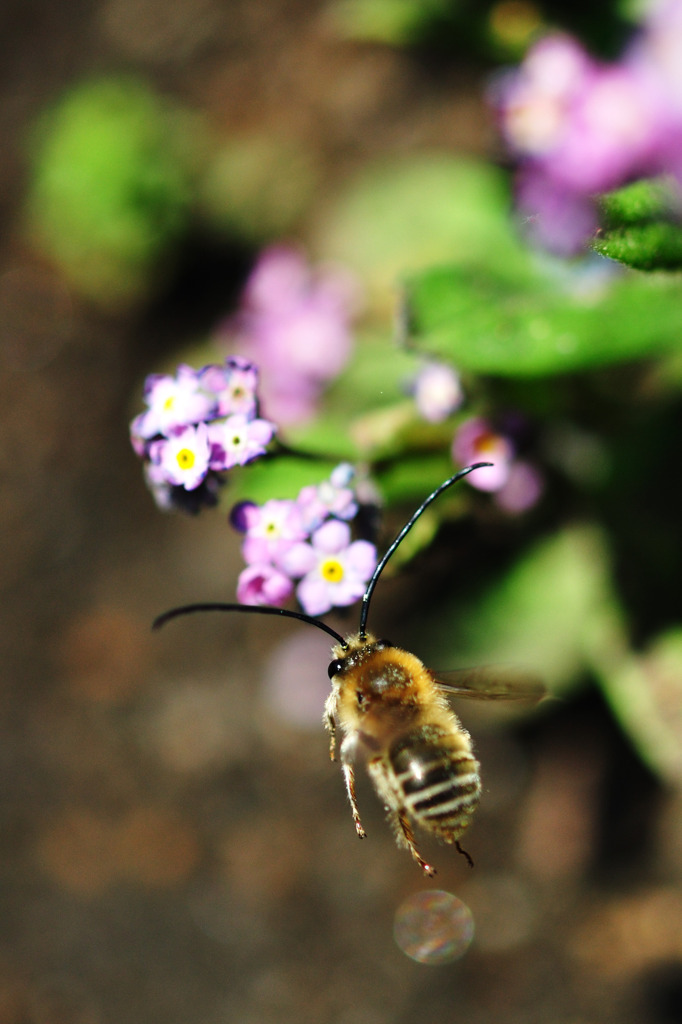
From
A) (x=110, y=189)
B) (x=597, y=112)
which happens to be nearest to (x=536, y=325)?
(x=597, y=112)

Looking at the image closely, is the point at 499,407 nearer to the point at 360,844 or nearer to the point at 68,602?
the point at 360,844

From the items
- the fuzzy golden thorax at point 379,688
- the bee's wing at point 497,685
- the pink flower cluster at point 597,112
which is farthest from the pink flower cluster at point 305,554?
the pink flower cluster at point 597,112

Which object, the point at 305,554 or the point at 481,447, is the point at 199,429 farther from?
the point at 481,447

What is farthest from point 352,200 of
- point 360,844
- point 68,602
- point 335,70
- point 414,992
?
point 414,992

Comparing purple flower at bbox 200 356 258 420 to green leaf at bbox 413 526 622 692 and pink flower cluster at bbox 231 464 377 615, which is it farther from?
green leaf at bbox 413 526 622 692

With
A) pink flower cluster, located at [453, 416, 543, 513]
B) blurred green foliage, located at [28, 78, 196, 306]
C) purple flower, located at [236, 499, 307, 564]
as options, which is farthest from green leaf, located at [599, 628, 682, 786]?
blurred green foliage, located at [28, 78, 196, 306]

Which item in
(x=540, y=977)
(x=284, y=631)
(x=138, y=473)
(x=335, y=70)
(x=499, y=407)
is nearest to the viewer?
(x=499, y=407)
